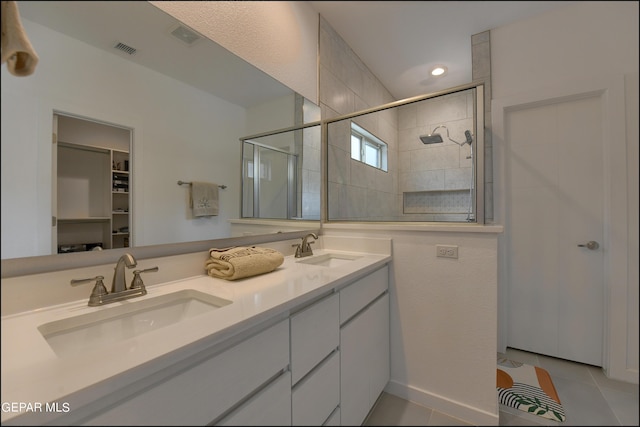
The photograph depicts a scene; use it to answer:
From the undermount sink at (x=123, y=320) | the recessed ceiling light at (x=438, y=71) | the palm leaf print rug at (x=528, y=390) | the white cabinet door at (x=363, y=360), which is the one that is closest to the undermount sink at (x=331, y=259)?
the white cabinet door at (x=363, y=360)

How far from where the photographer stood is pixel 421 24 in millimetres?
642

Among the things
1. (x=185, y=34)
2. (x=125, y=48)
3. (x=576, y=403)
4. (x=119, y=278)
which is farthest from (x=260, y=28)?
(x=576, y=403)

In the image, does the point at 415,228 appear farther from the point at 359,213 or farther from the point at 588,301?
the point at 588,301

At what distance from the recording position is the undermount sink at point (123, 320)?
2.02 feet

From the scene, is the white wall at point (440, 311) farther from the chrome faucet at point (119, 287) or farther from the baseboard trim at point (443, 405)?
the chrome faucet at point (119, 287)

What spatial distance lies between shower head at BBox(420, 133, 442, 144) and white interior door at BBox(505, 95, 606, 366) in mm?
1199

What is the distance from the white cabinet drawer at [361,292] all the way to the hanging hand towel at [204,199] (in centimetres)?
65

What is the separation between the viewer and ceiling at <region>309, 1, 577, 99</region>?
1.77 feet

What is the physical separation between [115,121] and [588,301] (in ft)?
4.43

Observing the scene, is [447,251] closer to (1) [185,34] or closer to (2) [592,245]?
(2) [592,245]

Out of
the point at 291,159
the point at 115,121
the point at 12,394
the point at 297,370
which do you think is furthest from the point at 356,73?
the point at 12,394

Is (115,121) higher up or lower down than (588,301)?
higher up

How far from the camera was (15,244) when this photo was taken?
62 centimetres

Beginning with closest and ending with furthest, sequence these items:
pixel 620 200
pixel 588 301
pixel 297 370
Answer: pixel 620 200 < pixel 588 301 < pixel 297 370
